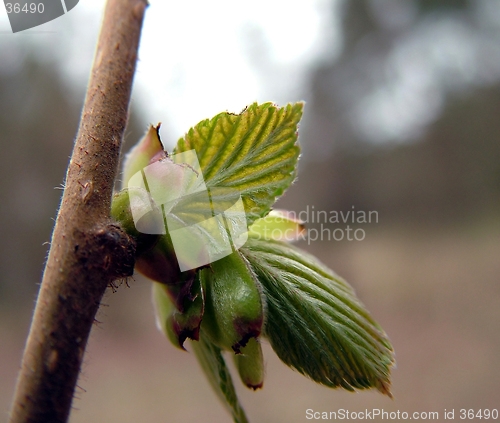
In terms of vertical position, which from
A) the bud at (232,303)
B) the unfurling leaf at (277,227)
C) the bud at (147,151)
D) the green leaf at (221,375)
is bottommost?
the green leaf at (221,375)

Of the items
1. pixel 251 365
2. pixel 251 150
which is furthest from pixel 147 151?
pixel 251 365

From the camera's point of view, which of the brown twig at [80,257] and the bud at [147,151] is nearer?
the brown twig at [80,257]

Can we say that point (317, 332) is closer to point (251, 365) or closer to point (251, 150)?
point (251, 365)

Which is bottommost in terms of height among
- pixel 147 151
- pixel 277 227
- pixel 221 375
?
pixel 221 375

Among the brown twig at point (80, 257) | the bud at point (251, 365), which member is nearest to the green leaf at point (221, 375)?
the bud at point (251, 365)

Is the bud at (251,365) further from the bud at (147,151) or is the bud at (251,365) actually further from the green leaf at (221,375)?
the bud at (147,151)

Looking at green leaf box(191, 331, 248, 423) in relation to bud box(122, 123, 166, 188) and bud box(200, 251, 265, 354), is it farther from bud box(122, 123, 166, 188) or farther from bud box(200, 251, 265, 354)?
bud box(122, 123, 166, 188)

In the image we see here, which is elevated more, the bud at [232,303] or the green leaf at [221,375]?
the bud at [232,303]
